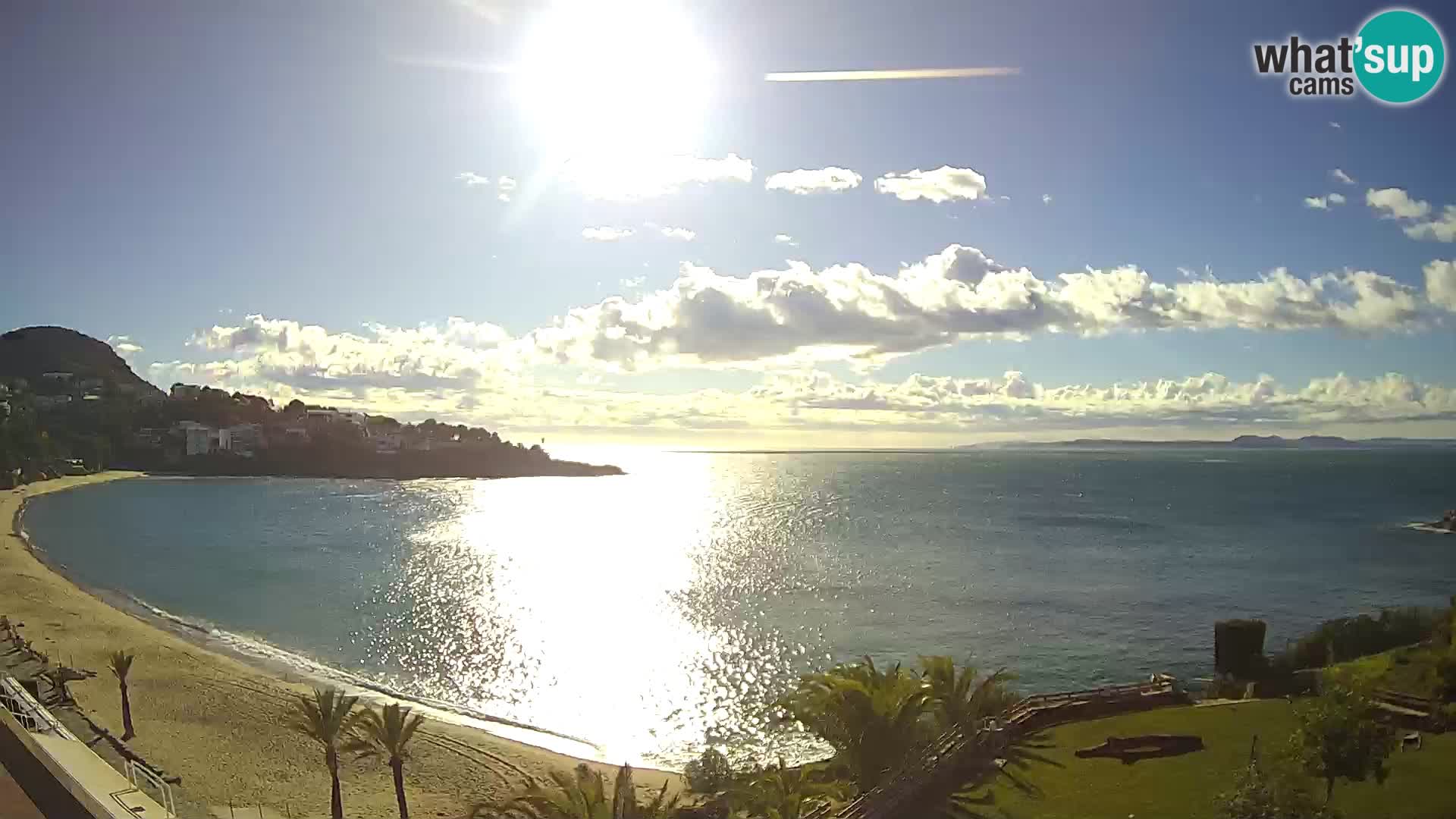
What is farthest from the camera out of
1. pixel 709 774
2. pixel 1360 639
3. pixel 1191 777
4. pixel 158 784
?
pixel 1360 639

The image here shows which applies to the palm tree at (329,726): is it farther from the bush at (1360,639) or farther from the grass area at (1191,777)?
the bush at (1360,639)

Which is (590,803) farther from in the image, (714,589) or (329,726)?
(714,589)

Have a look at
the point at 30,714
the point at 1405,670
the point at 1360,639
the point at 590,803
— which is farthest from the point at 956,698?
the point at 1360,639

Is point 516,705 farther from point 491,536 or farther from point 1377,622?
point 491,536

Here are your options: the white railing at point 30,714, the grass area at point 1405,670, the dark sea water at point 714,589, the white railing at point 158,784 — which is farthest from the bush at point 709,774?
the grass area at point 1405,670

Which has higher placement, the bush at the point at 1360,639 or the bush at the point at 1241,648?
the bush at the point at 1241,648

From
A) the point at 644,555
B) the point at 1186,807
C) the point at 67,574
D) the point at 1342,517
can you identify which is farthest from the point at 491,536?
Answer: the point at 1342,517
